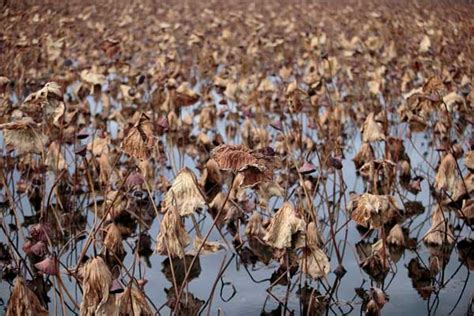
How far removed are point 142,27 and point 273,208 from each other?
6.13 m

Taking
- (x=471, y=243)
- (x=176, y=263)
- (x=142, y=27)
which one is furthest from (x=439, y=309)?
(x=142, y=27)

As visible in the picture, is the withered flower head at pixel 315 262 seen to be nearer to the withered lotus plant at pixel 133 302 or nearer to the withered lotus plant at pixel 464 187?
the withered lotus plant at pixel 133 302

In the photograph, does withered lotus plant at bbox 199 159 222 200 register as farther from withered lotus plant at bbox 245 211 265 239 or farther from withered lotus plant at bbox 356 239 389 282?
withered lotus plant at bbox 356 239 389 282

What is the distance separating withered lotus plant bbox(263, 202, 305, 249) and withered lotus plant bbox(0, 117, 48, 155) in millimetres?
640

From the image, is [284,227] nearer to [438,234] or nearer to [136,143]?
[136,143]

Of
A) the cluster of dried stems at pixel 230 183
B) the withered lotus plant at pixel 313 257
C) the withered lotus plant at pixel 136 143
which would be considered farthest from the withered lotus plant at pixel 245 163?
the withered lotus plant at pixel 313 257

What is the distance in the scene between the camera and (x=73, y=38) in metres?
7.36

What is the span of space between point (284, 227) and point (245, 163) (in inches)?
13.3

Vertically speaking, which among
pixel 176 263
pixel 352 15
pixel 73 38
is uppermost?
pixel 352 15

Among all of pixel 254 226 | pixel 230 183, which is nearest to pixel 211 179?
pixel 230 183

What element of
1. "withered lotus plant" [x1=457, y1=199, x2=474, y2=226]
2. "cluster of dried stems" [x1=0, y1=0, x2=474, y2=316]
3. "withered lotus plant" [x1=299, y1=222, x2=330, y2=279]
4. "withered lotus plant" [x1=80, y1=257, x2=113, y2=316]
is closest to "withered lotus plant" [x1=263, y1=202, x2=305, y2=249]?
"cluster of dried stems" [x1=0, y1=0, x2=474, y2=316]

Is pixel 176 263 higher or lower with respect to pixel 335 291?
higher

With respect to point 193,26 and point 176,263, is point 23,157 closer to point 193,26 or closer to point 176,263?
point 176,263

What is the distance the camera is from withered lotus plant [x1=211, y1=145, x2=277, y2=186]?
1.55m
